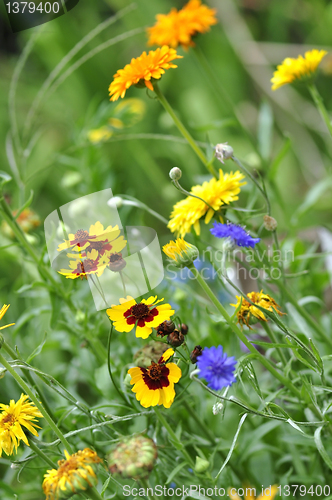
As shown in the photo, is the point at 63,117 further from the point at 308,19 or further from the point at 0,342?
the point at 0,342

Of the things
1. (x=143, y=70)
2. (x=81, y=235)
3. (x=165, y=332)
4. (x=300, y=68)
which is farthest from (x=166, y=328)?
(x=300, y=68)

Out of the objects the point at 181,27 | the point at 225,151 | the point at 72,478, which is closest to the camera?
the point at 72,478

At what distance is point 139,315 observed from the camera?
337 millimetres

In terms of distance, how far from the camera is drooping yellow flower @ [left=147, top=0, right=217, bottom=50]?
0.54 metres

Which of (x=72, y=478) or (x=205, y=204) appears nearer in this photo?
(x=72, y=478)

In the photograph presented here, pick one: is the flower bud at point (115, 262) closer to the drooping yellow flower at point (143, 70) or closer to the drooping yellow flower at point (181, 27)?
the drooping yellow flower at point (143, 70)

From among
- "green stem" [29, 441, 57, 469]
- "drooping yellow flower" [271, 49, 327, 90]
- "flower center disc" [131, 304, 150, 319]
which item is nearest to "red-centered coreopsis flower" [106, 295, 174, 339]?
"flower center disc" [131, 304, 150, 319]

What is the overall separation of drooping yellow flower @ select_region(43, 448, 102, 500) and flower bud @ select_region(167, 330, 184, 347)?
97 mm

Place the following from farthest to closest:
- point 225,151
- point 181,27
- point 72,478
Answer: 1. point 181,27
2. point 225,151
3. point 72,478

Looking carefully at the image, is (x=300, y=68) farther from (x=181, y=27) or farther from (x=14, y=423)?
(x=14, y=423)

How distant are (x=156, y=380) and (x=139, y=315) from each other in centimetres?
5

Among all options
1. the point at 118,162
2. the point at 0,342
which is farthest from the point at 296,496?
the point at 118,162

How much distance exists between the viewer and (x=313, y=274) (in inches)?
24.6

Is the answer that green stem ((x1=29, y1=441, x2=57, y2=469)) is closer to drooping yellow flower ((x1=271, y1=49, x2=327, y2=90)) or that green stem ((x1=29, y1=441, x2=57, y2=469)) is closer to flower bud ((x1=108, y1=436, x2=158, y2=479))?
flower bud ((x1=108, y1=436, x2=158, y2=479))
